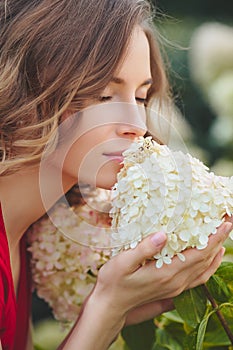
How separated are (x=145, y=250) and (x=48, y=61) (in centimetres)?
43

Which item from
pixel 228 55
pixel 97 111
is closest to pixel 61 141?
pixel 97 111

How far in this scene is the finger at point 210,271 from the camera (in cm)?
132

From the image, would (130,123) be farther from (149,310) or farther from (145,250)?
(149,310)

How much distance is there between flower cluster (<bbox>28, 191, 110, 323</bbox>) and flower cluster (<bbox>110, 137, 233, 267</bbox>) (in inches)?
13.0

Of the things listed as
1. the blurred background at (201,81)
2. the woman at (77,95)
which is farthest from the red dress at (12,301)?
the blurred background at (201,81)

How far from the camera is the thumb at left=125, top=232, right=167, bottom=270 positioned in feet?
3.93

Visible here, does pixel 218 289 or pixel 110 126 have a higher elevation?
pixel 110 126

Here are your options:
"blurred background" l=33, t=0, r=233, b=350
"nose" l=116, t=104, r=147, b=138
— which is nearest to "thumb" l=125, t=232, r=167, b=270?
"nose" l=116, t=104, r=147, b=138

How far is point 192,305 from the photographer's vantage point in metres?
1.34

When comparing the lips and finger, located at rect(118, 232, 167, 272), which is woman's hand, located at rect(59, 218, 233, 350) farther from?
the lips

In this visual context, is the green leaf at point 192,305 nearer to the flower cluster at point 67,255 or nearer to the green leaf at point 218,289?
the green leaf at point 218,289

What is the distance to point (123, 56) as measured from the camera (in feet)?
4.66

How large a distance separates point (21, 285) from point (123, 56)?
618 millimetres

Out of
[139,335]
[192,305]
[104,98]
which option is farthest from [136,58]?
[139,335]
